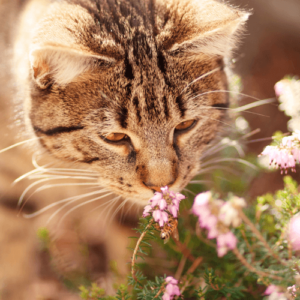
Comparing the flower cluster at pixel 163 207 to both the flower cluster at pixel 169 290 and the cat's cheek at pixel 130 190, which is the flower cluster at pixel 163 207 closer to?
the flower cluster at pixel 169 290

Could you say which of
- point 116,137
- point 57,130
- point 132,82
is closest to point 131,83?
point 132,82

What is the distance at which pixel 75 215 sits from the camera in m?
1.45

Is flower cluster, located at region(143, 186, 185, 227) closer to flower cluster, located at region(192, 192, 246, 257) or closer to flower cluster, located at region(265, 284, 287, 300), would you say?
flower cluster, located at region(192, 192, 246, 257)

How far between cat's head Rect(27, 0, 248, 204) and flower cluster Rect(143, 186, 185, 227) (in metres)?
0.25

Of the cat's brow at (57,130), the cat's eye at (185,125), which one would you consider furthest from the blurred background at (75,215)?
the cat's eye at (185,125)

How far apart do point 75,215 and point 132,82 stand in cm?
92

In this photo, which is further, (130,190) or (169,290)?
(130,190)

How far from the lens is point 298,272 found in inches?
24.9

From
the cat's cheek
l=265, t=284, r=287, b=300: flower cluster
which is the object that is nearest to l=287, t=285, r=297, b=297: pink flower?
l=265, t=284, r=287, b=300: flower cluster

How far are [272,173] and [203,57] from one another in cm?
75

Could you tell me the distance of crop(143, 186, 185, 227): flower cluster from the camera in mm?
542

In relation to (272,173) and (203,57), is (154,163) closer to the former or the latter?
(203,57)

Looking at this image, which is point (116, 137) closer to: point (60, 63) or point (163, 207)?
point (60, 63)

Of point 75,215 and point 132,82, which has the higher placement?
point 132,82
